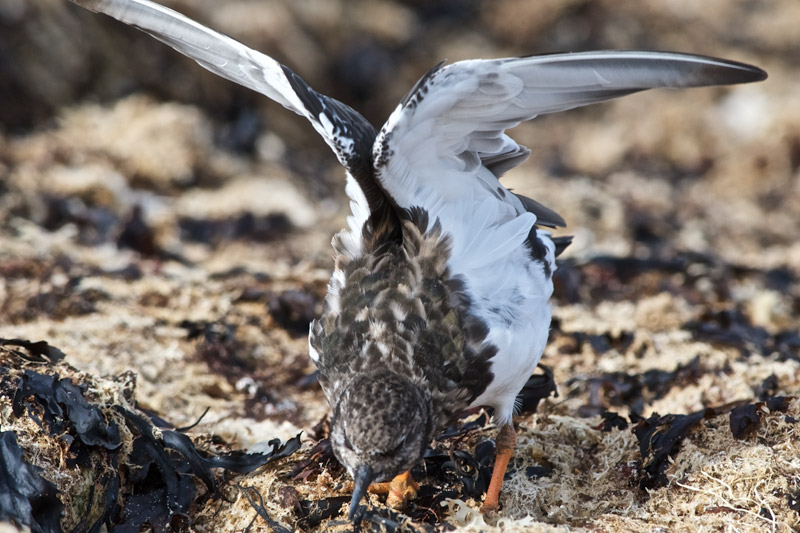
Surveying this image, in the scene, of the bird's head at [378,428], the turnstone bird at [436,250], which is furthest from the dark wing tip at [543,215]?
the bird's head at [378,428]

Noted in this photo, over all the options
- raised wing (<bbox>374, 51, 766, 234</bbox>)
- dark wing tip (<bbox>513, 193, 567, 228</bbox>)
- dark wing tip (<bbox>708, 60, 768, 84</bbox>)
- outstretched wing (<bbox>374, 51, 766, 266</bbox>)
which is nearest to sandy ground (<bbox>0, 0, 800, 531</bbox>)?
dark wing tip (<bbox>513, 193, 567, 228</bbox>)

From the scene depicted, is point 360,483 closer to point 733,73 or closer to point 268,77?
point 268,77

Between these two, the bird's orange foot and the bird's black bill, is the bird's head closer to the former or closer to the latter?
the bird's black bill

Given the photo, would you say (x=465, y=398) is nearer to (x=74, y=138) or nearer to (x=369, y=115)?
(x=74, y=138)

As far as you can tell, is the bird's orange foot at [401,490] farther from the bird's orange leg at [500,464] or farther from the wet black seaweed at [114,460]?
the wet black seaweed at [114,460]

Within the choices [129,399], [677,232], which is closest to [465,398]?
[129,399]
